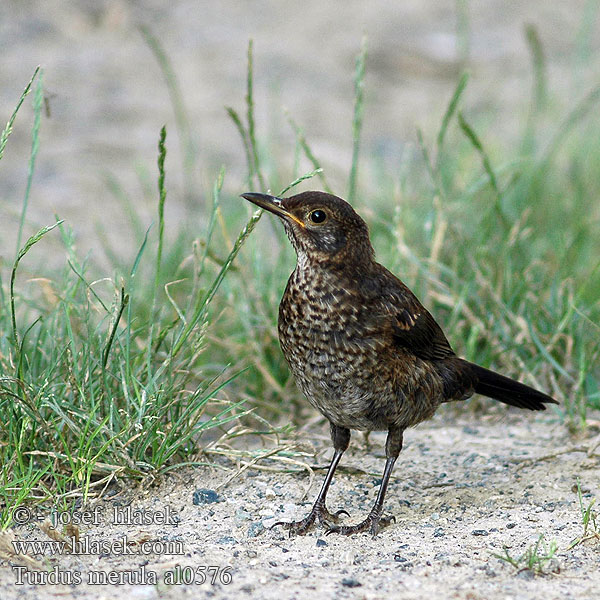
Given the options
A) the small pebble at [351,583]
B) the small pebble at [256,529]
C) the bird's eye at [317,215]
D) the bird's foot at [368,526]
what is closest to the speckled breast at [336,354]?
the bird's eye at [317,215]

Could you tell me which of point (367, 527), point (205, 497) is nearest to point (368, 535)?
point (367, 527)

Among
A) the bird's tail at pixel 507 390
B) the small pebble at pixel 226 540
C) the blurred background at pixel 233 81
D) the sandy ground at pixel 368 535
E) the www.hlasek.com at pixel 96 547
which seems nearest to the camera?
the sandy ground at pixel 368 535

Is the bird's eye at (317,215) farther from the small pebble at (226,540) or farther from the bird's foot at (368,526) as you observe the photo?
the small pebble at (226,540)

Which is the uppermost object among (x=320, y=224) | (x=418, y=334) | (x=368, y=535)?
(x=320, y=224)

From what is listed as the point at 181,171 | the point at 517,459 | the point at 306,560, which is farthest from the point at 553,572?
the point at 181,171

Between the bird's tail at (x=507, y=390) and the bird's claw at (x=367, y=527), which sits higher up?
the bird's tail at (x=507, y=390)

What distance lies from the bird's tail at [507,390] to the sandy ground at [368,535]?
0.80 feet

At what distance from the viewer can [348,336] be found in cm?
350

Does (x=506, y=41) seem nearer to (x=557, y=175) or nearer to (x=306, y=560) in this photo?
(x=557, y=175)

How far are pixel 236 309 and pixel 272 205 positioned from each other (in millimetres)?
1206

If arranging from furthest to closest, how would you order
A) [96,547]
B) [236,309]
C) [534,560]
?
[236,309] < [96,547] < [534,560]

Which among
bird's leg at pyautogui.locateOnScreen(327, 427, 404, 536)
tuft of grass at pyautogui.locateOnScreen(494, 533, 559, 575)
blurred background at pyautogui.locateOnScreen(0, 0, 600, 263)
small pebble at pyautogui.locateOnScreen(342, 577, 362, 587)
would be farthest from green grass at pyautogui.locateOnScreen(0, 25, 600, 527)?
tuft of grass at pyautogui.locateOnScreen(494, 533, 559, 575)

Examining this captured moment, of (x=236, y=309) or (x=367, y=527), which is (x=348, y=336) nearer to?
(x=367, y=527)

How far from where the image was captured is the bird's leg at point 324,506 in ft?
11.5
